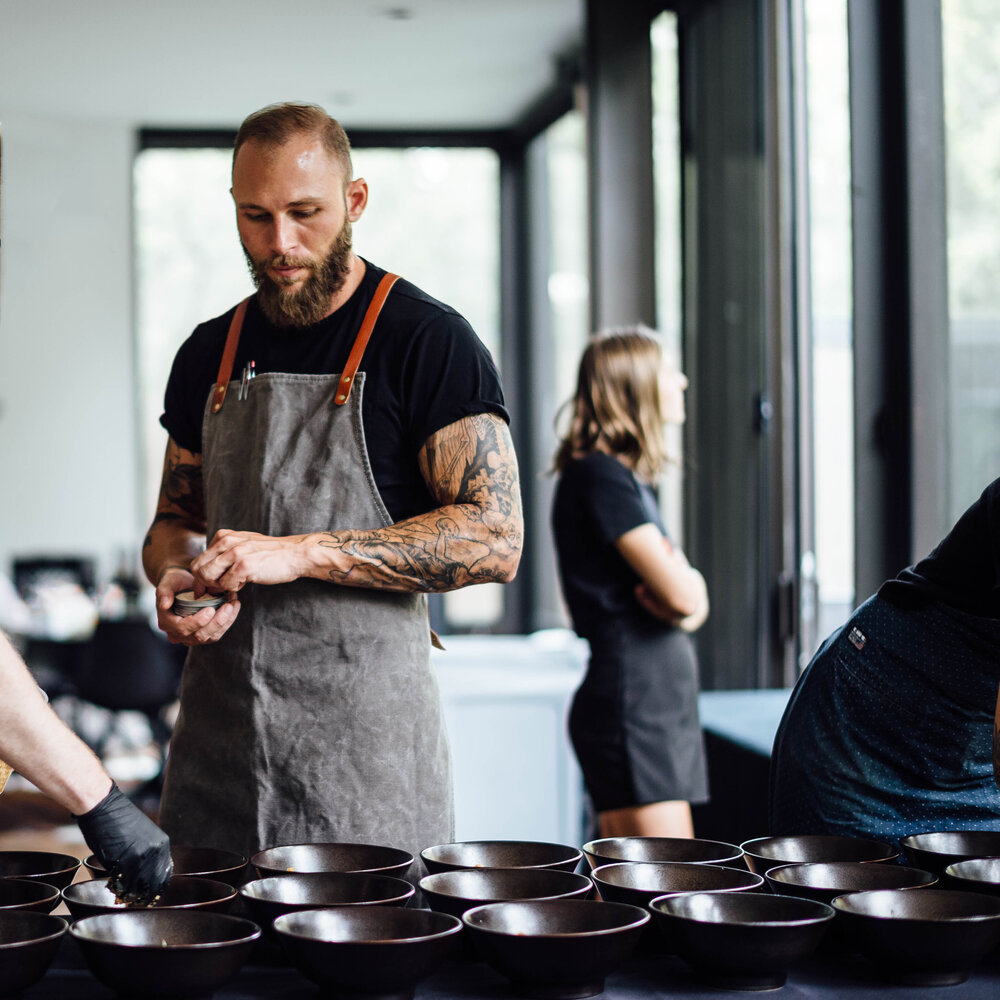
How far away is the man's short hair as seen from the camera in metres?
1.80

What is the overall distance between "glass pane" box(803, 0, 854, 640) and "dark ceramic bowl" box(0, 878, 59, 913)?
229 centimetres

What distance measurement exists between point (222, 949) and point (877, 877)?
0.67m

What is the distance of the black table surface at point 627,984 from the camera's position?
44.5 inches

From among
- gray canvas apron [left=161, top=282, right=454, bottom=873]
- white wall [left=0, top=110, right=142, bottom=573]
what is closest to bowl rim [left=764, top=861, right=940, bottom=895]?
gray canvas apron [left=161, top=282, right=454, bottom=873]

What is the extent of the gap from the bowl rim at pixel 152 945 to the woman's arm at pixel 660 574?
1634 millimetres

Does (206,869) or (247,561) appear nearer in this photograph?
(206,869)

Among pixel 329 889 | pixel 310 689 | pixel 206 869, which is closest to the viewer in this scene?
pixel 329 889

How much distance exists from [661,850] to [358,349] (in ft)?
2.65

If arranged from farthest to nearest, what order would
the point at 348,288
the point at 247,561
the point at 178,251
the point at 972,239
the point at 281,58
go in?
the point at 178,251, the point at 281,58, the point at 972,239, the point at 348,288, the point at 247,561

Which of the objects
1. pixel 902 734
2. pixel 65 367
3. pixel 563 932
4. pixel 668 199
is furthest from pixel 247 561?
pixel 65 367

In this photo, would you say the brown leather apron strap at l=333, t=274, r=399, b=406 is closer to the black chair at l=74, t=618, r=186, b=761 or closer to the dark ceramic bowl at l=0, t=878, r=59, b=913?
the dark ceramic bowl at l=0, t=878, r=59, b=913

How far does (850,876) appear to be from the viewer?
1.33 metres

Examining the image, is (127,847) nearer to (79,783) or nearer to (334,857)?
(79,783)

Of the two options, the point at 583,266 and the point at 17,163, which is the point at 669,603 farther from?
the point at 17,163
